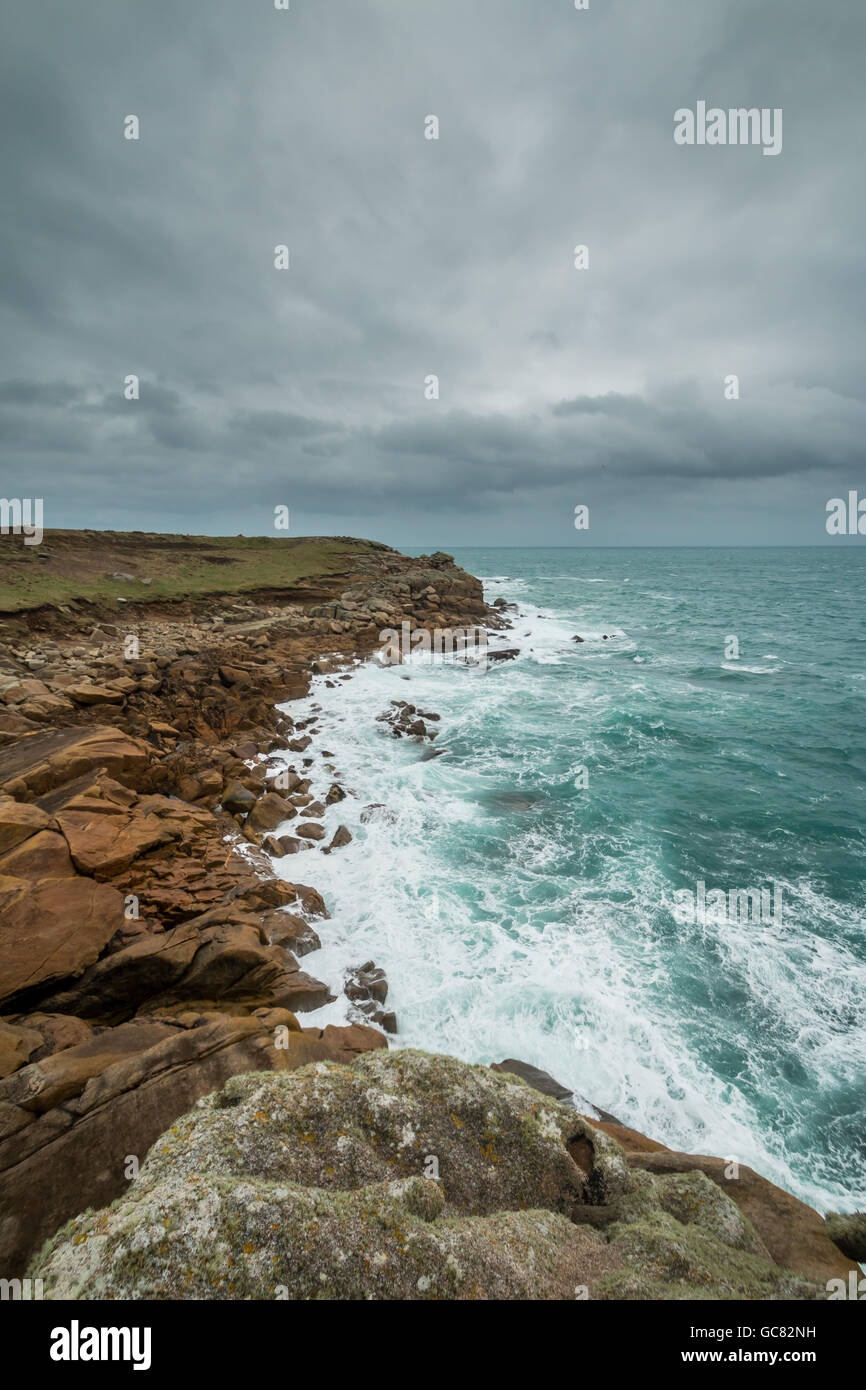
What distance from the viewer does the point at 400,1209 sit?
484 centimetres

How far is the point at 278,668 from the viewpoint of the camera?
110ft

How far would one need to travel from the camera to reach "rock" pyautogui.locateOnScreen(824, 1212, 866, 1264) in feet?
18.3

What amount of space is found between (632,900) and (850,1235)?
413 inches

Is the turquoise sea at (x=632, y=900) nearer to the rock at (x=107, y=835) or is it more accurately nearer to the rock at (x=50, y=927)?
the rock at (x=107, y=835)

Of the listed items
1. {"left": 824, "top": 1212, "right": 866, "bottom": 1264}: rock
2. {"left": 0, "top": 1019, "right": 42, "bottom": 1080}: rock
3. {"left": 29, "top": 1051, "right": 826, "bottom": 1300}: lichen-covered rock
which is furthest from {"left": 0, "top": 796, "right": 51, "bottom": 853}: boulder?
{"left": 824, "top": 1212, "right": 866, "bottom": 1264}: rock

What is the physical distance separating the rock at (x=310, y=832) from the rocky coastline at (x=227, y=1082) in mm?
75

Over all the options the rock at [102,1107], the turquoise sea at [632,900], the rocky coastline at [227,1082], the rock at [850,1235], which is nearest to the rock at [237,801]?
the rocky coastline at [227,1082]

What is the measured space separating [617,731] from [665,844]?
38.9 feet

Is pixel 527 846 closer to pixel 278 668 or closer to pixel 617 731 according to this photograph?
pixel 617 731

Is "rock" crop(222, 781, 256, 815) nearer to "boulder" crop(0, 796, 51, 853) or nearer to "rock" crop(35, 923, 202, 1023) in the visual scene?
"boulder" crop(0, 796, 51, 853)

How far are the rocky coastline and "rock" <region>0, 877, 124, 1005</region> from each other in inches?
1.5

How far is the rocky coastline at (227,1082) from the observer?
4645mm
